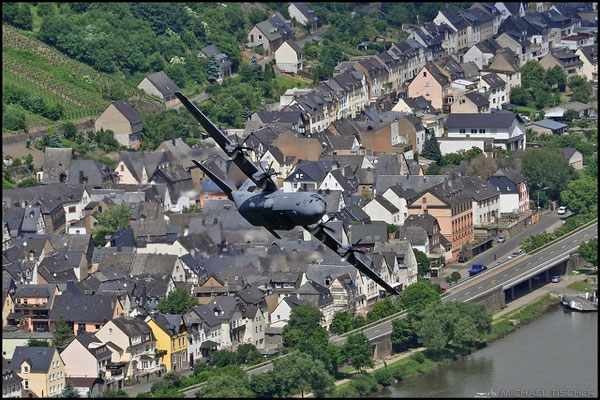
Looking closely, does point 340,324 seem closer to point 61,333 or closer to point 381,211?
point 61,333

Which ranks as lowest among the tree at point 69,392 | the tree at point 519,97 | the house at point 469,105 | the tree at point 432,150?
the tree at point 69,392

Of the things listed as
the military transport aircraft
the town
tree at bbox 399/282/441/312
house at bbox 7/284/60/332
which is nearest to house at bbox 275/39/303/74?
the town

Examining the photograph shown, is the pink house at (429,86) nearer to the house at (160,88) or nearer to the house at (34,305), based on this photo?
the house at (160,88)

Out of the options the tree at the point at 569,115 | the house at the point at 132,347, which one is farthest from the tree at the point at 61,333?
the tree at the point at 569,115

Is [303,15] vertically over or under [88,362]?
over

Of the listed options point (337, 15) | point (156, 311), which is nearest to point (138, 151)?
point (156, 311)

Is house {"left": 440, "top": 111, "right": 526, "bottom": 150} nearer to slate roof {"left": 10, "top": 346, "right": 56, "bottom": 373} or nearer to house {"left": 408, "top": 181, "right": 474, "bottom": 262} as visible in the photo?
house {"left": 408, "top": 181, "right": 474, "bottom": 262}

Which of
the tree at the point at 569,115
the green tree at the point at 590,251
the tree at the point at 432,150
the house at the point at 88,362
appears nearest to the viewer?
the house at the point at 88,362

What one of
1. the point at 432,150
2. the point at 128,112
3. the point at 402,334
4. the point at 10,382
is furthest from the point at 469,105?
the point at 10,382

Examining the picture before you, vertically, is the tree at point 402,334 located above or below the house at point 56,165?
below
